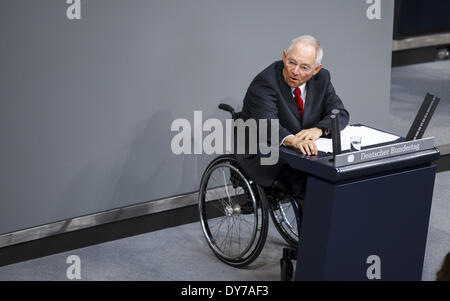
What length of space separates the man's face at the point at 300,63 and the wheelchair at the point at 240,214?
1.24 ft

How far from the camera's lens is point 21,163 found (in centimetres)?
415

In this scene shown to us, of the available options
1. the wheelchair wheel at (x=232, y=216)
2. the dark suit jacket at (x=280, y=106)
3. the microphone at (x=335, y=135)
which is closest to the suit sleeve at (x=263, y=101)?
the dark suit jacket at (x=280, y=106)

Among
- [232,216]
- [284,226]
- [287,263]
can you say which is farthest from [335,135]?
[284,226]

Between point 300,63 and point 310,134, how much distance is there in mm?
338

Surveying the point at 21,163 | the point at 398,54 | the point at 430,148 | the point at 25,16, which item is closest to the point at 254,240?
the point at 430,148

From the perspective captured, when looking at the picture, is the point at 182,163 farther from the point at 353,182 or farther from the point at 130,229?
the point at 353,182

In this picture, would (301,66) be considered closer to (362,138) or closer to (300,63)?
(300,63)

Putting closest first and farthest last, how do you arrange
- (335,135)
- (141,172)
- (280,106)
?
(335,135)
(280,106)
(141,172)

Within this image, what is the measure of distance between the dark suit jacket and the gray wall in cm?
72

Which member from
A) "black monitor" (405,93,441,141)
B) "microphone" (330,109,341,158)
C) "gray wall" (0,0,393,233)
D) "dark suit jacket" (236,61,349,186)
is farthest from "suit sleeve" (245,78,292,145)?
Answer: "gray wall" (0,0,393,233)

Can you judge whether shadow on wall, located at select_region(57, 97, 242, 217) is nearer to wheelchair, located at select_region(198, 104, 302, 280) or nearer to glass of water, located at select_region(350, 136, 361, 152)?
wheelchair, located at select_region(198, 104, 302, 280)

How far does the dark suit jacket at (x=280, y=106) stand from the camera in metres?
3.85

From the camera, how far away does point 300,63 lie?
3.79 m

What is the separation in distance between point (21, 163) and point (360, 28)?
7.53ft
